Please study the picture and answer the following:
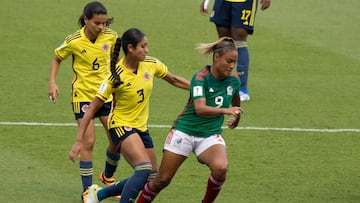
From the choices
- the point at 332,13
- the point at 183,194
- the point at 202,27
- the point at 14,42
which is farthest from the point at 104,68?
the point at 332,13

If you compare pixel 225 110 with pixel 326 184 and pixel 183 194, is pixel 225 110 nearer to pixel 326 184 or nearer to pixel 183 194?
pixel 183 194

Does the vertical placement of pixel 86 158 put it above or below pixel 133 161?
below

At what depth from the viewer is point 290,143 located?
43.5ft

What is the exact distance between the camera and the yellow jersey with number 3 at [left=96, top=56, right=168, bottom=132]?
984 centimetres

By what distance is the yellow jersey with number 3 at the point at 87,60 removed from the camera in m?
10.8

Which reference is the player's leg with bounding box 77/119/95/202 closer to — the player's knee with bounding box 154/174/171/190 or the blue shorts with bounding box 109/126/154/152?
the blue shorts with bounding box 109/126/154/152

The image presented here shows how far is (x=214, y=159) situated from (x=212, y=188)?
38 centimetres

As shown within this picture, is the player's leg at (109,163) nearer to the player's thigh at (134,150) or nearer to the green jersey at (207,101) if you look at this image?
the player's thigh at (134,150)

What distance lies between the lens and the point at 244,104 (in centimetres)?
1553

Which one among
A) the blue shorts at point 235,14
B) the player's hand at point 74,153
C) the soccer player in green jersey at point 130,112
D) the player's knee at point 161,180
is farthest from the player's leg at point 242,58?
the player's hand at point 74,153

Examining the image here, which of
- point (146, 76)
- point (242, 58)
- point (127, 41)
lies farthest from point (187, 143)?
point (242, 58)

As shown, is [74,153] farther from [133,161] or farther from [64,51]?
[64,51]

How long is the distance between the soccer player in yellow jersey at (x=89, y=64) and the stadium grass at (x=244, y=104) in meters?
0.67

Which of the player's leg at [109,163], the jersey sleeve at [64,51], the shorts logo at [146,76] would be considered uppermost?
the shorts logo at [146,76]
